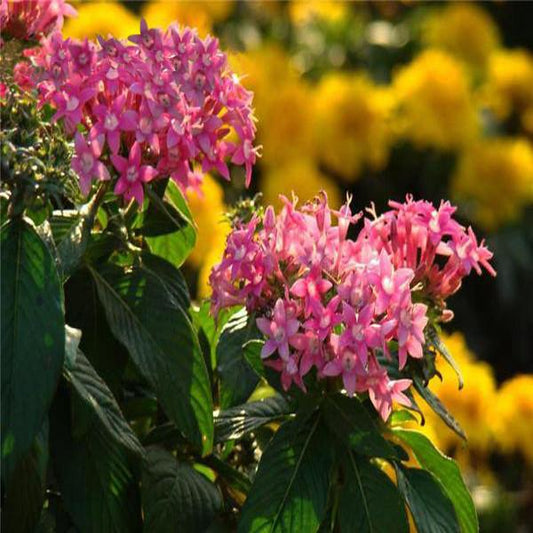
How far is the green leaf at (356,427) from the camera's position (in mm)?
1402

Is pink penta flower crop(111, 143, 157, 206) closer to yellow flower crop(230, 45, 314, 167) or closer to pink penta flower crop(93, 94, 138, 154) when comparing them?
pink penta flower crop(93, 94, 138, 154)

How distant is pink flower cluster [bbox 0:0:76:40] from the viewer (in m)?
1.59

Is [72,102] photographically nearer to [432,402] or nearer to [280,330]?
[280,330]

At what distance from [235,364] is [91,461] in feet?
0.72

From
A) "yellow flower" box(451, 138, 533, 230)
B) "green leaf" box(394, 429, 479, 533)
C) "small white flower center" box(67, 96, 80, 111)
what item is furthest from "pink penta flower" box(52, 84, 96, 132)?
"yellow flower" box(451, 138, 533, 230)

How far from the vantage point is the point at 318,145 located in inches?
174

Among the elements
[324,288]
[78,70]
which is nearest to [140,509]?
[324,288]

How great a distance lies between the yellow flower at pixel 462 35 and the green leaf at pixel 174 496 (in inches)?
→ 156

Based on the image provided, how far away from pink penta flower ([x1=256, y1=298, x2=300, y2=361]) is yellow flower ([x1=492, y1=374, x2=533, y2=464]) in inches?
80.5

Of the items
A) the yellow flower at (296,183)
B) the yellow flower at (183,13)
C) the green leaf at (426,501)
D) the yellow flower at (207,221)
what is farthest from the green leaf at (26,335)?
the yellow flower at (183,13)

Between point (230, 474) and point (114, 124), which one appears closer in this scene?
point (114, 124)

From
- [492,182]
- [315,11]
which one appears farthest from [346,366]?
[315,11]

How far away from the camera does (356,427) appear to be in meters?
1.41

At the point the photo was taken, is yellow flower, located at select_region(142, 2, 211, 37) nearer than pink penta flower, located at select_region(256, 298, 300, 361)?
No
